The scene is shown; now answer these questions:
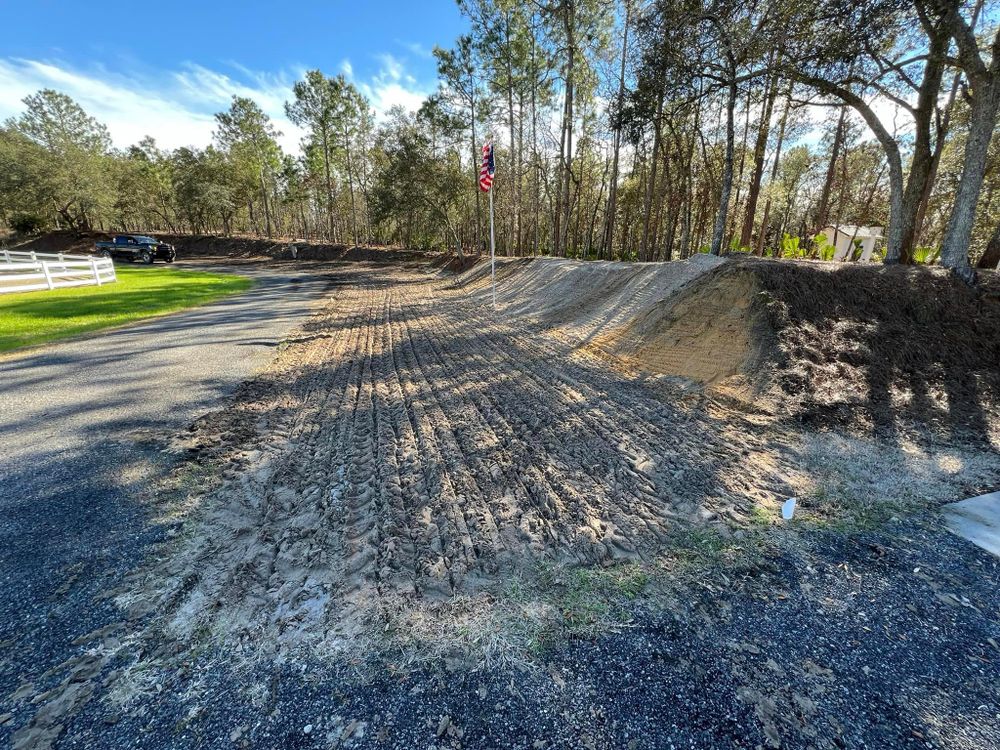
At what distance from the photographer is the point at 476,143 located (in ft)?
81.3

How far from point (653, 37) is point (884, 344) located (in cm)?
803

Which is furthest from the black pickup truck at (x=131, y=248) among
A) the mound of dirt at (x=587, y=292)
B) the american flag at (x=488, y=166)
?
the american flag at (x=488, y=166)

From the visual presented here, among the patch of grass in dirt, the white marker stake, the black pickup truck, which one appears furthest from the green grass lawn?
the black pickup truck

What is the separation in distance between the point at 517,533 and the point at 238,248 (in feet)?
147

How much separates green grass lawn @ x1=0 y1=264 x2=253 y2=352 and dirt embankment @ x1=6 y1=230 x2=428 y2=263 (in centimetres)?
1675

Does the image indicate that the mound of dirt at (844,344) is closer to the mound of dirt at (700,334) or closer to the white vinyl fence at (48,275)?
the mound of dirt at (700,334)

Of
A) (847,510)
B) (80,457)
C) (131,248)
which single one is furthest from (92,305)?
(131,248)

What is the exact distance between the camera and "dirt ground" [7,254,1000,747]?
1.92 m

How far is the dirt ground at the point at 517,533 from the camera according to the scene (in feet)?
6.29

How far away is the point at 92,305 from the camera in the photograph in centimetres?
1146

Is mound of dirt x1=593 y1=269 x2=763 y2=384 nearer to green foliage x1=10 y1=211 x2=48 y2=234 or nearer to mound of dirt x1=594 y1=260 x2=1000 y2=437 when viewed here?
mound of dirt x1=594 y1=260 x2=1000 y2=437

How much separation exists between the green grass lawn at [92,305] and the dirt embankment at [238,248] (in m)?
16.8

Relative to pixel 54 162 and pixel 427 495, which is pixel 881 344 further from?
pixel 54 162

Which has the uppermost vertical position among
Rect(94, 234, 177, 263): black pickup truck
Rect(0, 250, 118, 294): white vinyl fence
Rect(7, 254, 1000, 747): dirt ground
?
Rect(94, 234, 177, 263): black pickup truck
